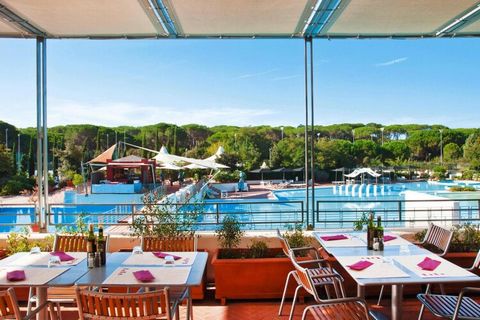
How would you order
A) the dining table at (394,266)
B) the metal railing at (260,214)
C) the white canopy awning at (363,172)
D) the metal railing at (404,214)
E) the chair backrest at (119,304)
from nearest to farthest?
1. the chair backrest at (119,304)
2. the dining table at (394,266)
3. the metal railing at (260,214)
4. the metal railing at (404,214)
5. the white canopy awning at (363,172)

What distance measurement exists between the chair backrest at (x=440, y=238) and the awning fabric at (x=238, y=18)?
205cm

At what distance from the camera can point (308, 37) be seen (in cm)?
510

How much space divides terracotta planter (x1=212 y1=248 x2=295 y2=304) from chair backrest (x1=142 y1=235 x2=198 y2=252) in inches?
18.1

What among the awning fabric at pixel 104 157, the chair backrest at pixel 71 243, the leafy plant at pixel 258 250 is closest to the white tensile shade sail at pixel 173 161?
the awning fabric at pixel 104 157

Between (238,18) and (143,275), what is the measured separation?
287 centimetres

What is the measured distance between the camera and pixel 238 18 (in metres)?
4.39

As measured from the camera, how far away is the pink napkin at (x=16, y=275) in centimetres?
250

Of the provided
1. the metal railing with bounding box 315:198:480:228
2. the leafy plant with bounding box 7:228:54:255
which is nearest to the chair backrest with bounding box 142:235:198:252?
the leafy plant with bounding box 7:228:54:255

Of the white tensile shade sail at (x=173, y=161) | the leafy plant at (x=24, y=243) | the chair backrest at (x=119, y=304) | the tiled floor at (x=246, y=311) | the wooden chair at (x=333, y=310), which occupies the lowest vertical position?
the tiled floor at (x=246, y=311)

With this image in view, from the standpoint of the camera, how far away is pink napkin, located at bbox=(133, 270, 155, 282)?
97.7 inches

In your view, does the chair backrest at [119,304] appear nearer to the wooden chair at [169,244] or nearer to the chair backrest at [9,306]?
the chair backrest at [9,306]

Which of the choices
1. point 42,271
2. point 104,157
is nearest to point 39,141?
point 42,271

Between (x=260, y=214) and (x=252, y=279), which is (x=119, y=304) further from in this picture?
(x=260, y=214)

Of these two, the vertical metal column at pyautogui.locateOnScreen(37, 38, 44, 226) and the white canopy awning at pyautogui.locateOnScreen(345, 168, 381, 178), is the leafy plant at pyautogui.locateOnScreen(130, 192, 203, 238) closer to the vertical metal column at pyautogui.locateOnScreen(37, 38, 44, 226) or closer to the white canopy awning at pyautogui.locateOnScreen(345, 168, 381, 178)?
the vertical metal column at pyautogui.locateOnScreen(37, 38, 44, 226)
